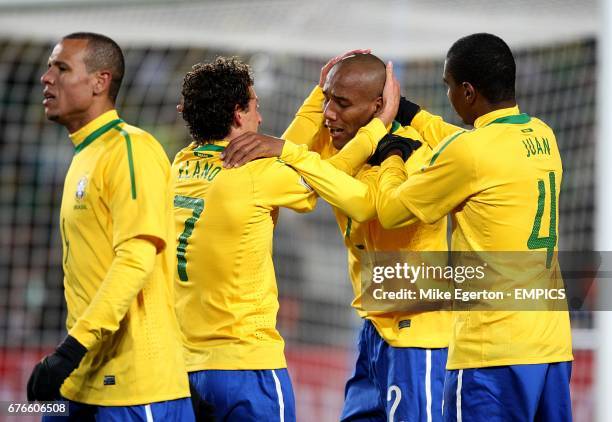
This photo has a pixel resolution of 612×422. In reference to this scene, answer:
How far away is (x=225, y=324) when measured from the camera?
4.06 metres

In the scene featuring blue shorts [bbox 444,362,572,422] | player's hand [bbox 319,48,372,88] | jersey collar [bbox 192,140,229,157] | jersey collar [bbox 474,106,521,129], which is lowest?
blue shorts [bbox 444,362,572,422]

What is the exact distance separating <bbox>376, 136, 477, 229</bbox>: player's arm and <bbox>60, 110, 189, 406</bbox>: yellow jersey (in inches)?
36.8

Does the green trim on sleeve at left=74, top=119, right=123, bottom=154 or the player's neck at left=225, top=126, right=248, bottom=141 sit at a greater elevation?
the player's neck at left=225, top=126, right=248, bottom=141

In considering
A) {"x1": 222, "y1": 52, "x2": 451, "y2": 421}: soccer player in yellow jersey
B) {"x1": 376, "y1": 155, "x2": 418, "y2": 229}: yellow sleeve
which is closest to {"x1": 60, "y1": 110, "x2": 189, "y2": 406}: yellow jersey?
{"x1": 222, "y1": 52, "x2": 451, "y2": 421}: soccer player in yellow jersey

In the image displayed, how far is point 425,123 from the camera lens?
463 centimetres

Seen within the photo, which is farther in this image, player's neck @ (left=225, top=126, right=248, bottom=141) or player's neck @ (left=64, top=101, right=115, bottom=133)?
player's neck @ (left=225, top=126, right=248, bottom=141)

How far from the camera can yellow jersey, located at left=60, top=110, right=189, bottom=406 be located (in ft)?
11.0

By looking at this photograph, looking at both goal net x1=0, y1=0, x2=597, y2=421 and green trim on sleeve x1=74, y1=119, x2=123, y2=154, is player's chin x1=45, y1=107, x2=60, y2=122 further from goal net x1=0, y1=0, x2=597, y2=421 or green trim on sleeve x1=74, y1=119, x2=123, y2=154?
goal net x1=0, y1=0, x2=597, y2=421

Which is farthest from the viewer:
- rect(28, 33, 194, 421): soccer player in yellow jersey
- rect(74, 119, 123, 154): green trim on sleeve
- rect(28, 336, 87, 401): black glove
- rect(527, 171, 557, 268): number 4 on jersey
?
rect(527, 171, 557, 268): number 4 on jersey

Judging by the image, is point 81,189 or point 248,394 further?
point 248,394

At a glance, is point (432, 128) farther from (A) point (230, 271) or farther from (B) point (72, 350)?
(B) point (72, 350)

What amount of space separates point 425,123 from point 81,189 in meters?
1.76

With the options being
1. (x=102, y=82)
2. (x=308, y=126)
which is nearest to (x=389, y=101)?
(x=308, y=126)

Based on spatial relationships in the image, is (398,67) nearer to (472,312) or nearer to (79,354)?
(472,312)
